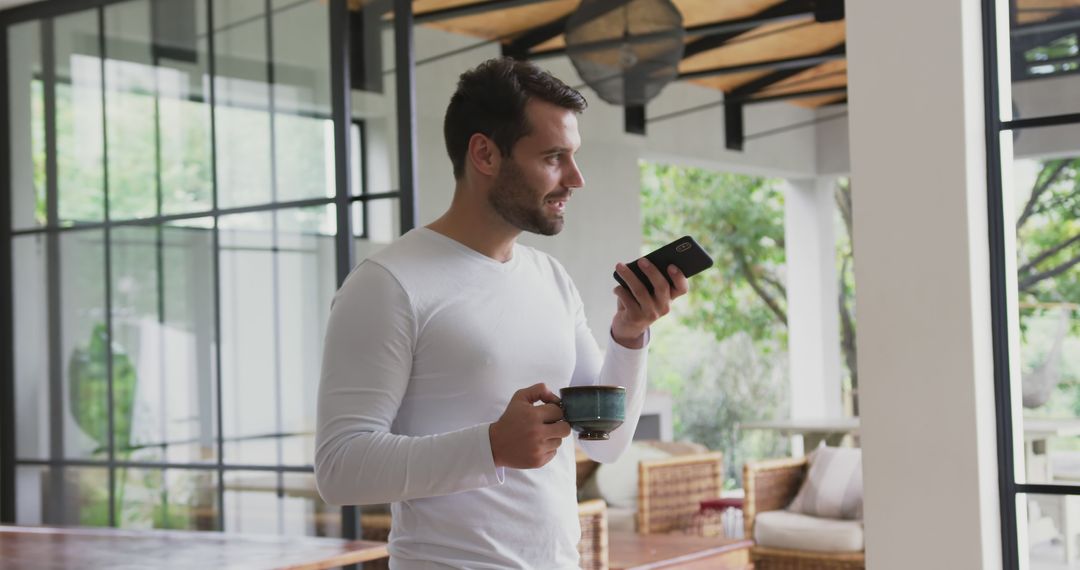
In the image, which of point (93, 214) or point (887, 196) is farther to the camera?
point (93, 214)

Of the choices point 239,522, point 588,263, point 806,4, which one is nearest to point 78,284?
point 239,522

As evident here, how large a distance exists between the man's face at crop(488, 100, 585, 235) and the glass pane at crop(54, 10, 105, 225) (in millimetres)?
2968

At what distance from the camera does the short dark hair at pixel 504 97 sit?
5.64 feet

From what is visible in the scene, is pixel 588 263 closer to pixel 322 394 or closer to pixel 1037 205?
pixel 1037 205

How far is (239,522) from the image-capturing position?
403 cm

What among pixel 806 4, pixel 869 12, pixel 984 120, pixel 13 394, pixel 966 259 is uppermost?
pixel 806 4

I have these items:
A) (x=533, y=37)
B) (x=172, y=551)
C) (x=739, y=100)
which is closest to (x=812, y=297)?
(x=739, y=100)

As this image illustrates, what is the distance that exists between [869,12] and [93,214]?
9.13 feet

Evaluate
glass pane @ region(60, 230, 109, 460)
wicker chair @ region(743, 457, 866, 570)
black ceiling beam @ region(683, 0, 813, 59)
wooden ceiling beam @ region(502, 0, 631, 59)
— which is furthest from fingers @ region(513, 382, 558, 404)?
wooden ceiling beam @ region(502, 0, 631, 59)

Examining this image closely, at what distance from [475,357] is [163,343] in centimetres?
276

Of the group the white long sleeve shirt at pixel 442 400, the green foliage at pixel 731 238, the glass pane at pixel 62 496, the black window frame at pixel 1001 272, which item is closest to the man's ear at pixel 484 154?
the white long sleeve shirt at pixel 442 400

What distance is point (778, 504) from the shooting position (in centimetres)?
632

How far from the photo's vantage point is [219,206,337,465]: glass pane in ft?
12.6

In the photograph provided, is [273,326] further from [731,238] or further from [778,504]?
[731,238]
